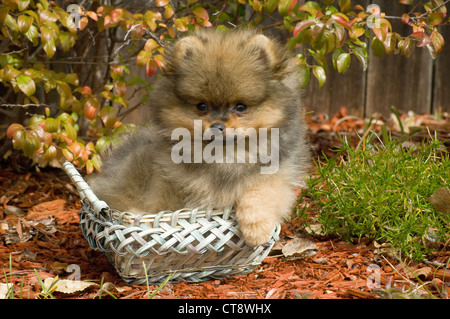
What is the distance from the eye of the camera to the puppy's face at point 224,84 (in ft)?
7.48

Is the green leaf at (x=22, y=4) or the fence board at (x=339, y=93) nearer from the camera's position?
the green leaf at (x=22, y=4)

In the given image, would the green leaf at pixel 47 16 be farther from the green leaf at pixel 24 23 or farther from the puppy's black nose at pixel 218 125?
the puppy's black nose at pixel 218 125

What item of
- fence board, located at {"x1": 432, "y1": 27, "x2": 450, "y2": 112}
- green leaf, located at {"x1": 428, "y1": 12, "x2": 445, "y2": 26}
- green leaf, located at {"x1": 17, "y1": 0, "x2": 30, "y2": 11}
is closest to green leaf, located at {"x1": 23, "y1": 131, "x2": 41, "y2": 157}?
green leaf, located at {"x1": 17, "y1": 0, "x2": 30, "y2": 11}

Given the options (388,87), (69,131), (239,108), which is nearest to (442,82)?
(388,87)

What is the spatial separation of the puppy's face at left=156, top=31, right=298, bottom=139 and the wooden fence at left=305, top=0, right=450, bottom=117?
3.31 m

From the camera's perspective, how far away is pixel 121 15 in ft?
10.2

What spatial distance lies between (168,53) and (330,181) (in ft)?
4.28

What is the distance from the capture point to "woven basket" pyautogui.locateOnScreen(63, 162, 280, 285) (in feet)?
7.39

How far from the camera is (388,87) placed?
19.1ft

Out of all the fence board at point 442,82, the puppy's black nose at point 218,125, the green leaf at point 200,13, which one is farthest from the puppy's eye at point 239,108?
the fence board at point 442,82

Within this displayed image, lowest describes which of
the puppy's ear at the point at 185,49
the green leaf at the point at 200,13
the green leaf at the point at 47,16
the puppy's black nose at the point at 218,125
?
the puppy's black nose at the point at 218,125

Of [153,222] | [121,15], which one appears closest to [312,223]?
[153,222]

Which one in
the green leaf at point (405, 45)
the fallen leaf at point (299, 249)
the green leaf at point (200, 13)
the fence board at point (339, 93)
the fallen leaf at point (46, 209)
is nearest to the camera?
the fallen leaf at point (299, 249)

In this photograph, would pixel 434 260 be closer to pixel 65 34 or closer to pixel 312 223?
pixel 312 223
